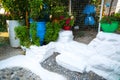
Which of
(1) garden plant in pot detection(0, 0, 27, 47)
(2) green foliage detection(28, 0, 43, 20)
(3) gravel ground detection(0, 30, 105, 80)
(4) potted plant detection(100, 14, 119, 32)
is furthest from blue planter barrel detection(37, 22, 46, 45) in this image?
(4) potted plant detection(100, 14, 119, 32)

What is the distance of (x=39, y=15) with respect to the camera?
4.64 m

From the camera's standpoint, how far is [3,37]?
6.23 meters

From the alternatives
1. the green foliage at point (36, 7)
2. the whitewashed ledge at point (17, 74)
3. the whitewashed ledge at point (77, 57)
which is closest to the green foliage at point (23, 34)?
the whitewashed ledge at point (77, 57)

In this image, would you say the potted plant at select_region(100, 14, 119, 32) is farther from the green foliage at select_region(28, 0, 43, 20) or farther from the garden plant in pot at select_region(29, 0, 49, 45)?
the green foliage at select_region(28, 0, 43, 20)

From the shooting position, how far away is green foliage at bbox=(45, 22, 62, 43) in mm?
4664

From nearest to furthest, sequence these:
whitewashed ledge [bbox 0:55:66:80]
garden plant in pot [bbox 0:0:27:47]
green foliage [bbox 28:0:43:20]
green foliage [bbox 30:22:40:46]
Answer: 1. whitewashed ledge [bbox 0:55:66:80]
2. green foliage [bbox 28:0:43:20]
3. green foliage [bbox 30:22:40:46]
4. garden plant in pot [bbox 0:0:27:47]

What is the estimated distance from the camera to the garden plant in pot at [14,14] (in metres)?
5.07

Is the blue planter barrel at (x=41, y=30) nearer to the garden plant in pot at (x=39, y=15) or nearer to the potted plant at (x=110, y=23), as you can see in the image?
the garden plant in pot at (x=39, y=15)

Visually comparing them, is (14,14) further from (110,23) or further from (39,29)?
(110,23)

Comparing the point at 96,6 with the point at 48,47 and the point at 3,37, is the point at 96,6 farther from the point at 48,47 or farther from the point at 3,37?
the point at 3,37

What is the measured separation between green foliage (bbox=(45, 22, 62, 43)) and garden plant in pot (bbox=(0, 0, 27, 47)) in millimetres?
1078

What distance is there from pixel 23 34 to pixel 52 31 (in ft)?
2.62

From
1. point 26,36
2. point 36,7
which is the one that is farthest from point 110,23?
point 26,36

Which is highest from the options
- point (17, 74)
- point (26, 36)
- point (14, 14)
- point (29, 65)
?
point (14, 14)
